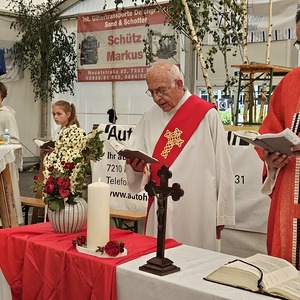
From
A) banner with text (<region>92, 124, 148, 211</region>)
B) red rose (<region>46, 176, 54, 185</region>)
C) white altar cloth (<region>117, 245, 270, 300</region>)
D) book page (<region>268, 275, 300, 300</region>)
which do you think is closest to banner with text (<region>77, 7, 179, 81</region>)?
banner with text (<region>92, 124, 148, 211</region>)

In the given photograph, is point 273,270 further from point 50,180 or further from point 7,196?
point 7,196

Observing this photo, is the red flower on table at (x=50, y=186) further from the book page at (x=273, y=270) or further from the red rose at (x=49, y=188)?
the book page at (x=273, y=270)

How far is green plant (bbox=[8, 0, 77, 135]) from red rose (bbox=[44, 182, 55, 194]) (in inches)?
360

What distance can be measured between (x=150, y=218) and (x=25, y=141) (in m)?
9.33

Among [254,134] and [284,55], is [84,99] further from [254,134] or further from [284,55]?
[254,134]

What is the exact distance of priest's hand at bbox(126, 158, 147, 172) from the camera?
2723 millimetres

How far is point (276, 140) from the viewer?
2053 mm

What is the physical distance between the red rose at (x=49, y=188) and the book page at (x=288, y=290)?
1103 millimetres

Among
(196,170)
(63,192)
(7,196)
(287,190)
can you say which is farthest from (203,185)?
(7,196)

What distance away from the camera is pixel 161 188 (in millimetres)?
2100

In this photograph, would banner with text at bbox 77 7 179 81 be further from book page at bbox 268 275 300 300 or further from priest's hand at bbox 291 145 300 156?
book page at bbox 268 275 300 300

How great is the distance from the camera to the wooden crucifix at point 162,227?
197cm

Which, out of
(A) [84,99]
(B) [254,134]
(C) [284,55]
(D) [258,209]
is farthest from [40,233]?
(A) [84,99]

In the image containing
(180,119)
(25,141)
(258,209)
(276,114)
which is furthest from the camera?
(25,141)
